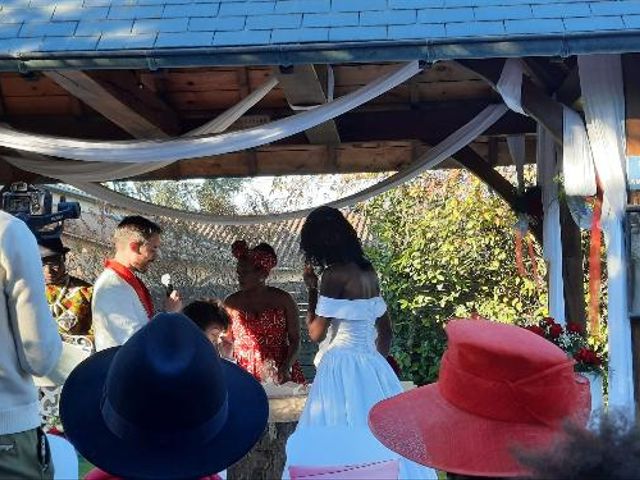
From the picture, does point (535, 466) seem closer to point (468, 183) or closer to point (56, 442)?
point (56, 442)

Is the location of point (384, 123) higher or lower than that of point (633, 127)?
higher

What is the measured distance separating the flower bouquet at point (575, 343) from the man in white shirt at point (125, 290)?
197cm

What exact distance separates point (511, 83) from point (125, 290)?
6.79 feet

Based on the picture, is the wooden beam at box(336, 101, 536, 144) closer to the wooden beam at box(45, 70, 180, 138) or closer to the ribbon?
the wooden beam at box(45, 70, 180, 138)

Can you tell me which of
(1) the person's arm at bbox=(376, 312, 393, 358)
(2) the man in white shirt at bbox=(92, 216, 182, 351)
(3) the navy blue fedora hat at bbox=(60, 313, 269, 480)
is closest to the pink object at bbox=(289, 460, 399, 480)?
(3) the navy blue fedora hat at bbox=(60, 313, 269, 480)

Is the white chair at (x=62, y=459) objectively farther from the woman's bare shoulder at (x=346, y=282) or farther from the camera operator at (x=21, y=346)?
the woman's bare shoulder at (x=346, y=282)

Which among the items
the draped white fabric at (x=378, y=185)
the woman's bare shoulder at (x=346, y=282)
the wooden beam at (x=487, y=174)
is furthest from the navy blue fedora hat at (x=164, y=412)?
the wooden beam at (x=487, y=174)

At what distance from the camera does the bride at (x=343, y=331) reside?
5.12 meters

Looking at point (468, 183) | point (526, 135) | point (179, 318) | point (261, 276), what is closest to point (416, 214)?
point (468, 183)

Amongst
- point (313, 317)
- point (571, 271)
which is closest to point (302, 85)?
point (313, 317)

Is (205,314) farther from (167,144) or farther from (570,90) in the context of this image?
(570,90)

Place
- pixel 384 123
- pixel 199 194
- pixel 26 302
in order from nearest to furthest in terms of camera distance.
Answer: pixel 26 302
pixel 384 123
pixel 199 194

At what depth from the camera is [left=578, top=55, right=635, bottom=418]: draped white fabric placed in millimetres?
4633

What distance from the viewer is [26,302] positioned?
3096mm
